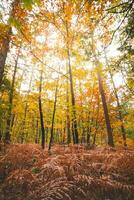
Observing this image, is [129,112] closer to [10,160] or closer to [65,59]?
[65,59]

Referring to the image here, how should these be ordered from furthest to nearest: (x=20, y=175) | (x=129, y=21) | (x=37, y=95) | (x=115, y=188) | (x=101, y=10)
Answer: (x=37, y=95), (x=129, y=21), (x=101, y=10), (x=20, y=175), (x=115, y=188)

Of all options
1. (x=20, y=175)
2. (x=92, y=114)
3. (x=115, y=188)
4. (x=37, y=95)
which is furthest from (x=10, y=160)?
(x=92, y=114)

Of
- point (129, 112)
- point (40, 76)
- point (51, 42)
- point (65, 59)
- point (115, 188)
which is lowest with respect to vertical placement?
point (115, 188)

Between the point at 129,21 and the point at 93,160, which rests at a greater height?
the point at 129,21

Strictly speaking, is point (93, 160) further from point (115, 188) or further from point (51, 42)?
point (51, 42)

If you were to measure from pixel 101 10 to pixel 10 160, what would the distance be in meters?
4.92

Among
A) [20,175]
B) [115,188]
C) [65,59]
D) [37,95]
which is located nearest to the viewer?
[115,188]

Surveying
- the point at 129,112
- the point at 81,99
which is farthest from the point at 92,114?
the point at 129,112

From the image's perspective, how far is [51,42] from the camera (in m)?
11.8

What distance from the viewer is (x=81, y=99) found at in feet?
58.1

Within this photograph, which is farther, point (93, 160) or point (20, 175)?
point (93, 160)

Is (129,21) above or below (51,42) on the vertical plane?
below

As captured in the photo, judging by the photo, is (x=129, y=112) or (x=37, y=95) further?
(x=129, y=112)

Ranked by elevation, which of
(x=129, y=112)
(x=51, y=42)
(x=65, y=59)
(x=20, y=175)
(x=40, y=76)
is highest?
(x=51, y=42)
